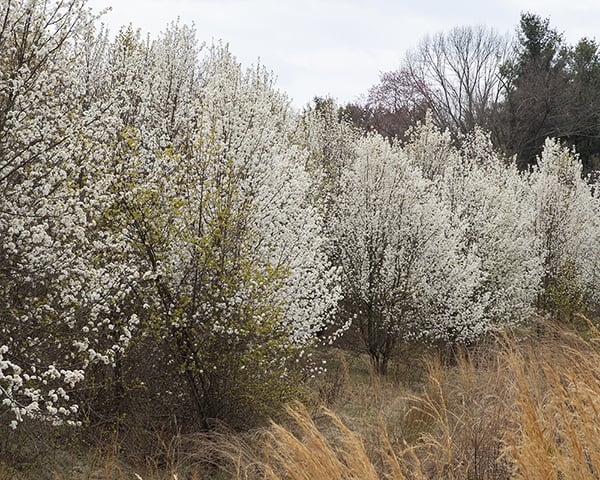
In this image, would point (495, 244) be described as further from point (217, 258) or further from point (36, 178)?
point (36, 178)

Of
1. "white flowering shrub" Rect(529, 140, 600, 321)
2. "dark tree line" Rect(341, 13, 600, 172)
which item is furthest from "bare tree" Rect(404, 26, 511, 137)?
"white flowering shrub" Rect(529, 140, 600, 321)

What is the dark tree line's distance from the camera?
3195 cm

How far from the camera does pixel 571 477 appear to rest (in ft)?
8.47

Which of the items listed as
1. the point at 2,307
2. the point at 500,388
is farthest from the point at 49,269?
the point at 500,388

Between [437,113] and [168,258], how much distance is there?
1178 inches

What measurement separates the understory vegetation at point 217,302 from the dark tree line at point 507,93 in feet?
68.5

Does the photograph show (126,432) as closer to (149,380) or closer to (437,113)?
(149,380)

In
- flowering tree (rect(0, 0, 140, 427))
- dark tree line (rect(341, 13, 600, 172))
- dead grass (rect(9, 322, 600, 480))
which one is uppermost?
dark tree line (rect(341, 13, 600, 172))

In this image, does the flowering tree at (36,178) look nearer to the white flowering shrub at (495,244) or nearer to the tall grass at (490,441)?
the tall grass at (490,441)

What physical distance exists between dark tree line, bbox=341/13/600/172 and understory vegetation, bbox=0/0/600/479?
20.9 metres

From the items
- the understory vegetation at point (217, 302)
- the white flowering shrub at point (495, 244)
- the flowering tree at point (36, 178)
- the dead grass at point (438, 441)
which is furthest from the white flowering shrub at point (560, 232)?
the flowering tree at point (36, 178)

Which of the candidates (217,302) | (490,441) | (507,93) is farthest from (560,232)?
(507,93)

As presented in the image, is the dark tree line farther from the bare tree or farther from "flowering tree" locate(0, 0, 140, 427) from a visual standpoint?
"flowering tree" locate(0, 0, 140, 427)

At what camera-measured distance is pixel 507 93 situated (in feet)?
110
